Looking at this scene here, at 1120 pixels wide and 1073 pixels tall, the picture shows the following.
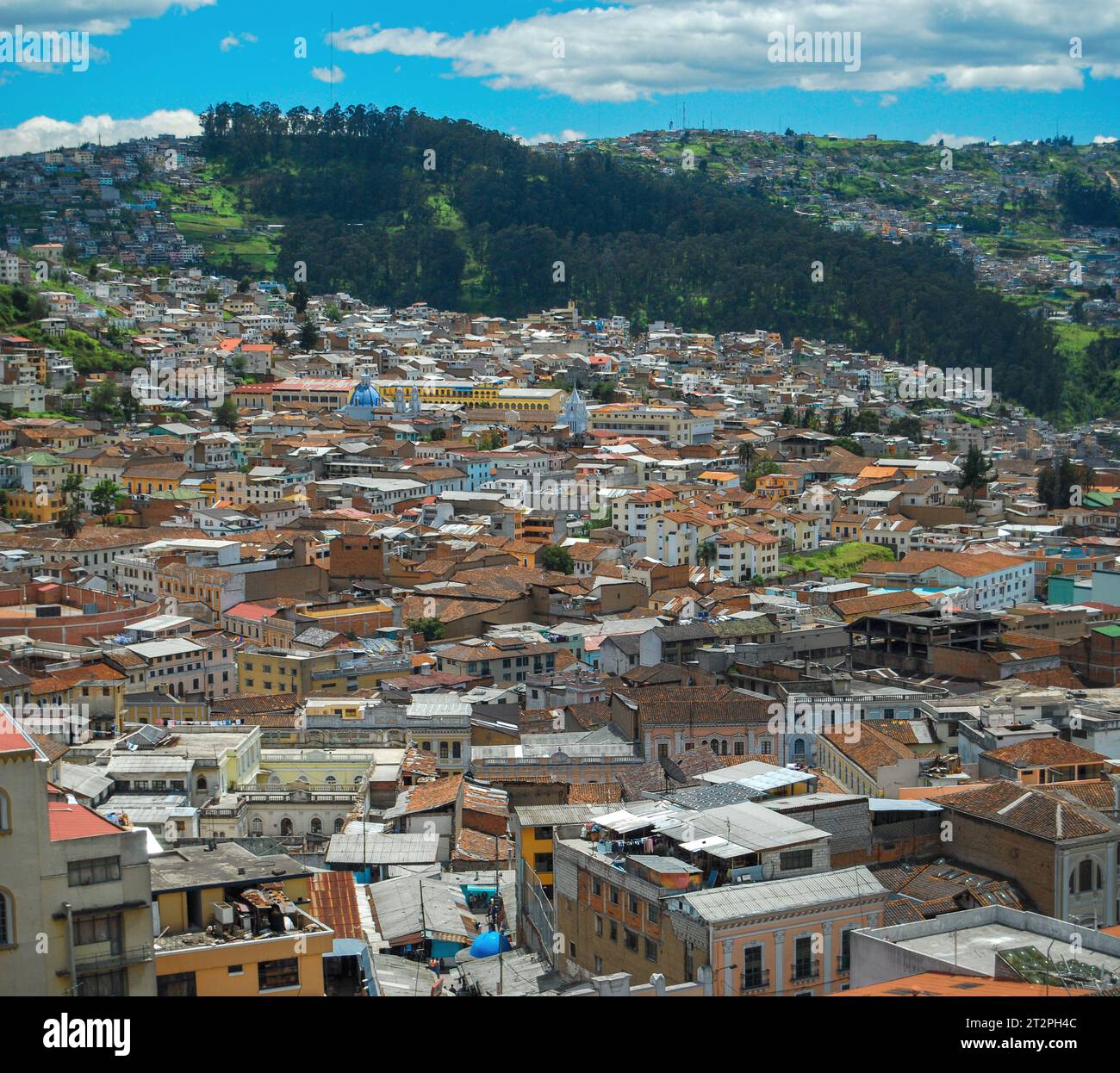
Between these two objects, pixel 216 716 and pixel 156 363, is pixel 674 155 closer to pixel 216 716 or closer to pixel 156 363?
pixel 156 363

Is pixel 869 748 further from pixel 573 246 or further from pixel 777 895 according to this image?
pixel 573 246

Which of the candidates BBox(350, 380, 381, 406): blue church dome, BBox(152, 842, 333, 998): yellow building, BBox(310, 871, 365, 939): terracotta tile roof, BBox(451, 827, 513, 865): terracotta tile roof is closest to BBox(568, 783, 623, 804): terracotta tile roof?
BBox(451, 827, 513, 865): terracotta tile roof

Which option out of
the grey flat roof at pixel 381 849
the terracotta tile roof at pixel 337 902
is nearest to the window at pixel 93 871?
the terracotta tile roof at pixel 337 902

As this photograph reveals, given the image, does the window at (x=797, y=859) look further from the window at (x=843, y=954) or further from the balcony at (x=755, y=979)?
the balcony at (x=755, y=979)

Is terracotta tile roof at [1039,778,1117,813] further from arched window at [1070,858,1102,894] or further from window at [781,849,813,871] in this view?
window at [781,849,813,871]
